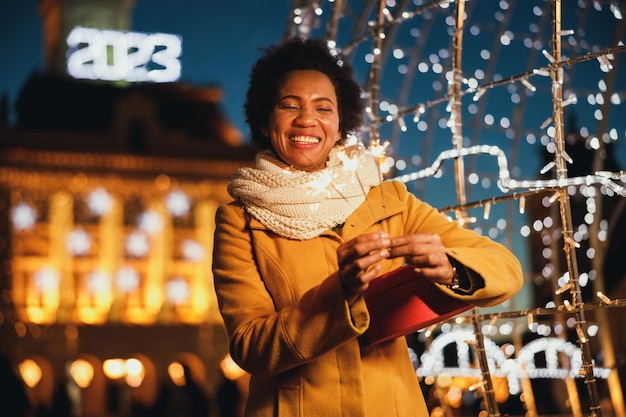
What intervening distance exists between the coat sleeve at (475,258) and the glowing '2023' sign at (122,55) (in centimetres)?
3478

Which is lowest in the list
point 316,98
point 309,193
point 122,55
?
point 309,193

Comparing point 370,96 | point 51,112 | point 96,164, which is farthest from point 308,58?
point 51,112

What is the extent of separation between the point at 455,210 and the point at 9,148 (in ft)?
103

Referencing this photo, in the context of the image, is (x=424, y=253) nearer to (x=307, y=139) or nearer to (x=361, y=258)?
(x=361, y=258)

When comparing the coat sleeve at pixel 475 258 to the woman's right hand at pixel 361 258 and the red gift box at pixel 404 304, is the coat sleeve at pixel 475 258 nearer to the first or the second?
the red gift box at pixel 404 304

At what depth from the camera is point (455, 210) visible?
3.16 meters

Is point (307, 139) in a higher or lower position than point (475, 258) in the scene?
higher

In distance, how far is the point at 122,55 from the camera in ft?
121

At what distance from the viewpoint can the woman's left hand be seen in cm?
197

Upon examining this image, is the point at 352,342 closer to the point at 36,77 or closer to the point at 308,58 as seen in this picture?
the point at 308,58

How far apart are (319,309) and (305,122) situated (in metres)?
0.50

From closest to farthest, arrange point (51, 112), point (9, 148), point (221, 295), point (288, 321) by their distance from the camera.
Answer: point (288, 321)
point (221, 295)
point (9, 148)
point (51, 112)

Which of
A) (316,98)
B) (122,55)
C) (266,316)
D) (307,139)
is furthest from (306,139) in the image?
(122,55)

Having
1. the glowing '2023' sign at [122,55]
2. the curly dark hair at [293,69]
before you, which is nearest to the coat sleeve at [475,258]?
the curly dark hair at [293,69]
